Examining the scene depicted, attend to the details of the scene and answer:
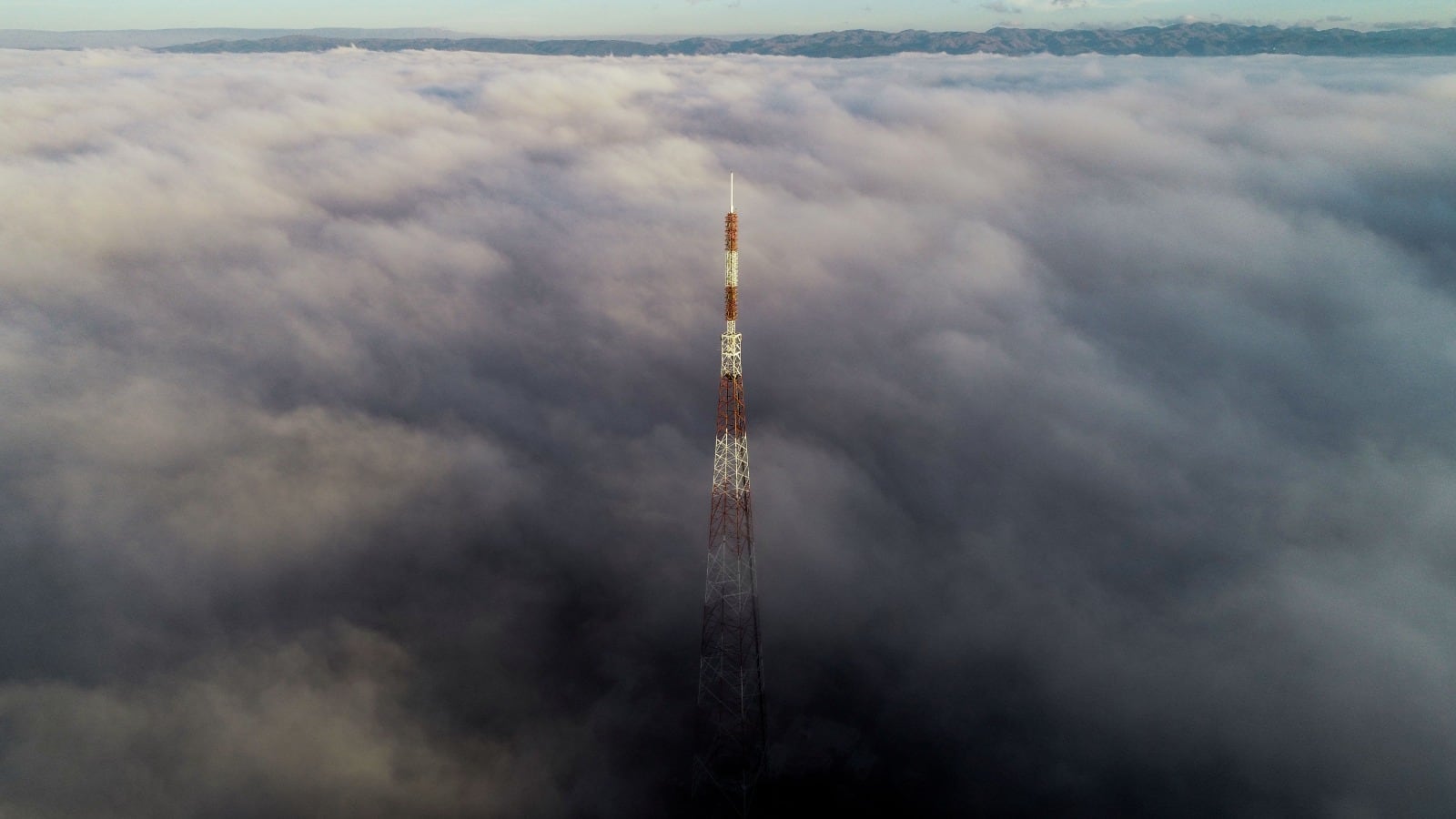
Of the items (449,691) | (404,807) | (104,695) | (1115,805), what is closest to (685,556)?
(449,691)

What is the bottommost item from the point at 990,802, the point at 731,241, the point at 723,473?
the point at 990,802

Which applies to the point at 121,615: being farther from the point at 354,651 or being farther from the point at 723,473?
the point at 723,473

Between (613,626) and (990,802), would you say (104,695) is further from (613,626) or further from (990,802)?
(990,802)

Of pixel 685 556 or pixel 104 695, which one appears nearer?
pixel 104 695

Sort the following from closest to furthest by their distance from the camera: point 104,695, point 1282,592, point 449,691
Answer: point 104,695 → point 449,691 → point 1282,592

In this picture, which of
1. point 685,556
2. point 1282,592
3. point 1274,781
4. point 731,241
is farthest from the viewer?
point 685,556

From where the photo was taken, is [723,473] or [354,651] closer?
[723,473]

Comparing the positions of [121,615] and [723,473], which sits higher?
[723,473]

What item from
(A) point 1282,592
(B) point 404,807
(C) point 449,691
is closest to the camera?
(B) point 404,807

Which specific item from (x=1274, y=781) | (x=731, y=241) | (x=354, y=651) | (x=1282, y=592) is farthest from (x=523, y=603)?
(x=1282, y=592)
